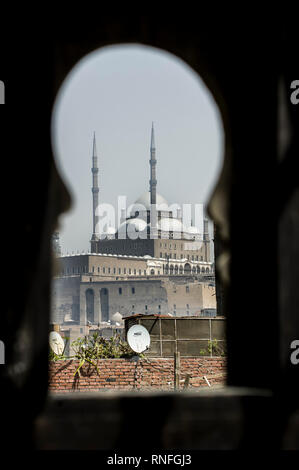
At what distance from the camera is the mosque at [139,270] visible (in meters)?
60.8

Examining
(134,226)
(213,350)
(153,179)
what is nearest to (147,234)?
(134,226)

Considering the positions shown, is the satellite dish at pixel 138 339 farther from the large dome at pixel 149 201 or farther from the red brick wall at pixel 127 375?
the large dome at pixel 149 201

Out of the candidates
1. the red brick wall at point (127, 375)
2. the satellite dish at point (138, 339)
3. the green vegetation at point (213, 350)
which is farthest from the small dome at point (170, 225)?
the red brick wall at point (127, 375)

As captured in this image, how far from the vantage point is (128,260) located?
65.5 meters

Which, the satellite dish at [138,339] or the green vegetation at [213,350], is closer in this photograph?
the satellite dish at [138,339]

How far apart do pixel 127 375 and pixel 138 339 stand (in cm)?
126

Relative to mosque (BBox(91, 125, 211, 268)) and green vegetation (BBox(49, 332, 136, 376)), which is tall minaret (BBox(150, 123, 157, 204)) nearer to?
mosque (BBox(91, 125, 211, 268))

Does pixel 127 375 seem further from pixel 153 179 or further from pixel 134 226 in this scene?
pixel 134 226

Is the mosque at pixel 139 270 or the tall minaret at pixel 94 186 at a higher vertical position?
the tall minaret at pixel 94 186

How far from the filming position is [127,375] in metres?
10.2

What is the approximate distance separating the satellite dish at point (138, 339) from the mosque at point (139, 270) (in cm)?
4410

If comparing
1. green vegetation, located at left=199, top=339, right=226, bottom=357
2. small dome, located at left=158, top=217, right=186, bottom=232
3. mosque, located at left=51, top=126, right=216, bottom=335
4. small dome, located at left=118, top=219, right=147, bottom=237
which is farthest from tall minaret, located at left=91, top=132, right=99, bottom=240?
green vegetation, located at left=199, top=339, right=226, bottom=357

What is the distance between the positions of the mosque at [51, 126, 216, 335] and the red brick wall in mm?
44791

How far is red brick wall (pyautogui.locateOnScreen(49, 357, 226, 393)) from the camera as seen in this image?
32.5 feet
